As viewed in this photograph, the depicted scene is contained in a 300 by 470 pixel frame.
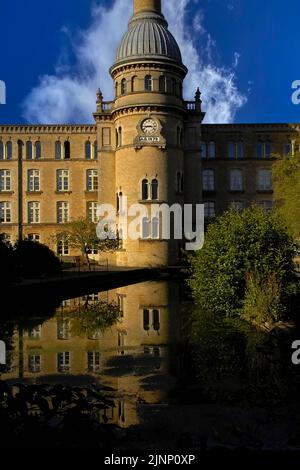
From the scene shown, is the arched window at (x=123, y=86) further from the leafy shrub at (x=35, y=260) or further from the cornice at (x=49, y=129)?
the leafy shrub at (x=35, y=260)

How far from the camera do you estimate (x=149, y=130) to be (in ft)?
119

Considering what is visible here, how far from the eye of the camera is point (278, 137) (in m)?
45.8

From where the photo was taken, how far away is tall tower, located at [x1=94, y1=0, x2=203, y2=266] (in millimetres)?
36094

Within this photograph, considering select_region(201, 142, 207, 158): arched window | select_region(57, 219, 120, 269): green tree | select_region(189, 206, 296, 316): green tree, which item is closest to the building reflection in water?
select_region(189, 206, 296, 316): green tree

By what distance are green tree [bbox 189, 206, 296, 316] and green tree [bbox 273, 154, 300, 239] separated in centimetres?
673

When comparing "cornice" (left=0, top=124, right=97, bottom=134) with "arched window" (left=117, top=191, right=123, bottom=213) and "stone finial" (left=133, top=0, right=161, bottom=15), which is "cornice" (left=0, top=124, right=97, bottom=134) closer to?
"arched window" (left=117, top=191, right=123, bottom=213)

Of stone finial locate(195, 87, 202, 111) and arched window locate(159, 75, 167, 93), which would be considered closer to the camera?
arched window locate(159, 75, 167, 93)

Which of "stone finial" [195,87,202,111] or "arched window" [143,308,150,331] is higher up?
"stone finial" [195,87,202,111]

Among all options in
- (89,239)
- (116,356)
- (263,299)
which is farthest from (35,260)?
(116,356)

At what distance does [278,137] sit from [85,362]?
131ft

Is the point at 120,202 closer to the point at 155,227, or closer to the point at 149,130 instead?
the point at 155,227
